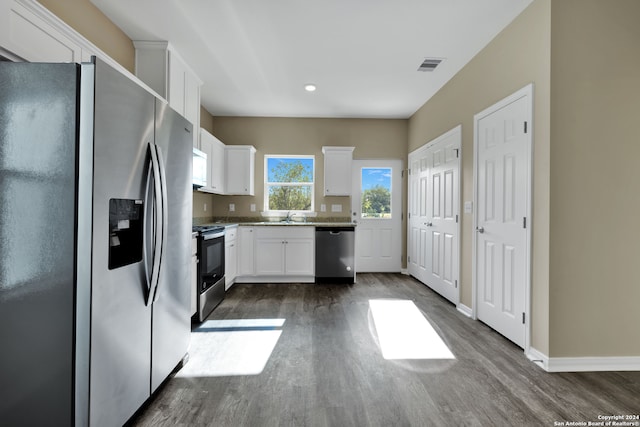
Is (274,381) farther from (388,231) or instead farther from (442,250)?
(388,231)

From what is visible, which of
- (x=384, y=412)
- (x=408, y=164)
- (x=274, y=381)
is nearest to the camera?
(x=384, y=412)

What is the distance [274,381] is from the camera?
2.00m

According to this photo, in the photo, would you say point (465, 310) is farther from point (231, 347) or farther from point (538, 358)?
point (231, 347)

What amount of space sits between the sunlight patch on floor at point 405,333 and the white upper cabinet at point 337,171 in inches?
80.1

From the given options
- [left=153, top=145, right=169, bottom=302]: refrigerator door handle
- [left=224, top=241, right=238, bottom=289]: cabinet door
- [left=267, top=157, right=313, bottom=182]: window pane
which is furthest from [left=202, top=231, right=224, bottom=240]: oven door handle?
[left=267, top=157, right=313, bottom=182]: window pane

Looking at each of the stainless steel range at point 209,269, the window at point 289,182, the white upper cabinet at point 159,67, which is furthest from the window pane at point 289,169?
the white upper cabinet at point 159,67

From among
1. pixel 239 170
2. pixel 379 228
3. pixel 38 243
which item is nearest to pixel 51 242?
pixel 38 243

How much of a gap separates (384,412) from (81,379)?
1429 mm

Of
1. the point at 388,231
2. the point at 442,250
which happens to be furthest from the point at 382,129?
the point at 442,250

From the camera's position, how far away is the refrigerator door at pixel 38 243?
123cm

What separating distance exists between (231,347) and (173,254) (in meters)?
0.99

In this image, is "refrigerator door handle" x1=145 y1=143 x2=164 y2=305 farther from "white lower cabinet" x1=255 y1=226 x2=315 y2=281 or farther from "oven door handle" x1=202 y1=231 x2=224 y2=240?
"white lower cabinet" x1=255 y1=226 x2=315 y2=281

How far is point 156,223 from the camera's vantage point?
1.66 m

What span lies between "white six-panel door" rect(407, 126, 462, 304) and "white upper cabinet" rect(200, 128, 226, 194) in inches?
117
